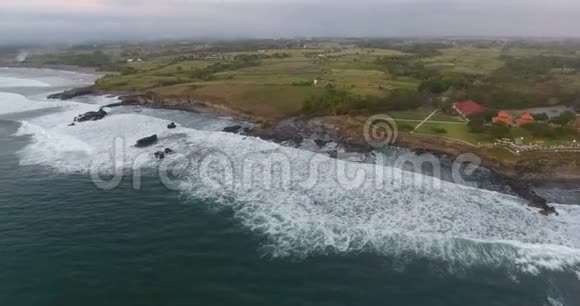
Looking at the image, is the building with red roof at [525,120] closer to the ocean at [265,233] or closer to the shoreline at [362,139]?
the shoreline at [362,139]

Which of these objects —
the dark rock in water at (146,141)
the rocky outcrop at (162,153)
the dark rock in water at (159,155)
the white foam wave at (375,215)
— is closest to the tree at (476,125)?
the white foam wave at (375,215)

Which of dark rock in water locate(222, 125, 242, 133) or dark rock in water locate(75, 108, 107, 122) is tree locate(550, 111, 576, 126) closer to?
dark rock in water locate(222, 125, 242, 133)

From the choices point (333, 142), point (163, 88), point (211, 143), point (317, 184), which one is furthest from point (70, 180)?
point (163, 88)

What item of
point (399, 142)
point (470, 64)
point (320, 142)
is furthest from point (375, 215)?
point (470, 64)

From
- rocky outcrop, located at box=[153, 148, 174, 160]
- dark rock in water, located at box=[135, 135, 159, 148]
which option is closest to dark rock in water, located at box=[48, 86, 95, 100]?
dark rock in water, located at box=[135, 135, 159, 148]

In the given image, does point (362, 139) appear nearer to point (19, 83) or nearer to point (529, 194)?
point (529, 194)
